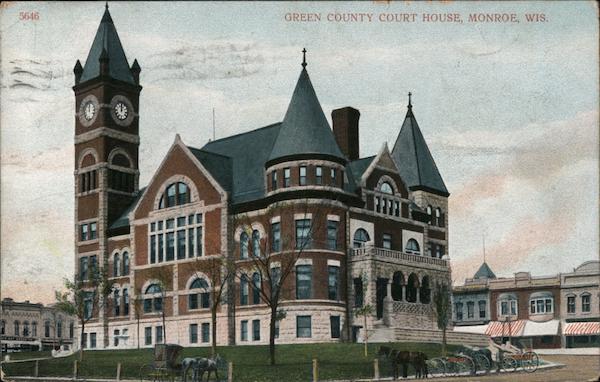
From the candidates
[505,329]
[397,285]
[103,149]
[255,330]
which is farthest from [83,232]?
[505,329]

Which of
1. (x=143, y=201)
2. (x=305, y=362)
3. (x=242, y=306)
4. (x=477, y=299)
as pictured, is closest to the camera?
(x=305, y=362)

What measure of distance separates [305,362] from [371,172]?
556 inches

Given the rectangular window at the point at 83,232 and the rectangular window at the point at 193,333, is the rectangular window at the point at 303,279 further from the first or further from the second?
the rectangular window at the point at 83,232

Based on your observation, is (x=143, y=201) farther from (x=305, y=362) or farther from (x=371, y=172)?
(x=305, y=362)

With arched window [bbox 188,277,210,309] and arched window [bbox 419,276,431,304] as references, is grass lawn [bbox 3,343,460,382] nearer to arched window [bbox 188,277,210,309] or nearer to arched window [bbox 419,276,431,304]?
arched window [bbox 188,277,210,309]

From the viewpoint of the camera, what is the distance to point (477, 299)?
70.8 metres

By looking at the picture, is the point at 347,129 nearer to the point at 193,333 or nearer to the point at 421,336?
the point at 421,336

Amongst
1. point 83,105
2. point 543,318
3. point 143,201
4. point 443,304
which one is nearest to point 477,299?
point 543,318

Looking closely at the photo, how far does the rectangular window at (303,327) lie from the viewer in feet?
156

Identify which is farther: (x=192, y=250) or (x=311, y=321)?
(x=192, y=250)

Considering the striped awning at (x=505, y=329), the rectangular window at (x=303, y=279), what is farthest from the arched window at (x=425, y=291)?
the striped awning at (x=505, y=329)

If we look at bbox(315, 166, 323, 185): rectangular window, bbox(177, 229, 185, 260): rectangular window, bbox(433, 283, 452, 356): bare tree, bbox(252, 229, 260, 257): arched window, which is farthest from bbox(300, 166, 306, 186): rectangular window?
bbox(433, 283, 452, 356): bare tree

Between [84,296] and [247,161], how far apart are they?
10.6m

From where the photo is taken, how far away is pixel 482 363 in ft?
133
